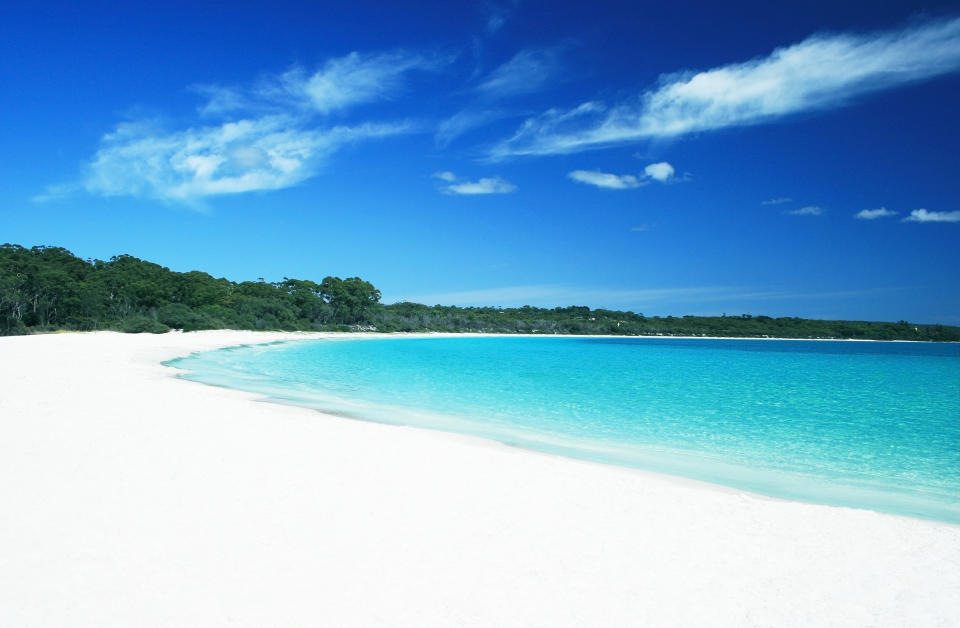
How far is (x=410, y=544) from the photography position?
3.85m

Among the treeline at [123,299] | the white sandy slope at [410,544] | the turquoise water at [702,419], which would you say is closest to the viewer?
the white sandy slope at [410,544]

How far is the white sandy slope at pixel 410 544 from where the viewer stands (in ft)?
9.80

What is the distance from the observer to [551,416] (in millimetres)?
12031

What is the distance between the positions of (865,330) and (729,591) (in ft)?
432

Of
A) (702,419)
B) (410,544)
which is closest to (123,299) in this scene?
(702,419)

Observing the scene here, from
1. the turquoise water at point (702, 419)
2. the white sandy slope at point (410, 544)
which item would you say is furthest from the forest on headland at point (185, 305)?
the white sandy slope at point (410, 544)

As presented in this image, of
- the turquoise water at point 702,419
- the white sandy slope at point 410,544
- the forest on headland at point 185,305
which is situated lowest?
the turquoise water at point 702,419

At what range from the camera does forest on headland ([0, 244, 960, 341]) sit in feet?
126

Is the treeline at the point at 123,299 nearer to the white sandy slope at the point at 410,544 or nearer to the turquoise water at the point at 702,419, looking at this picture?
the turquoise water at the point at 702,419

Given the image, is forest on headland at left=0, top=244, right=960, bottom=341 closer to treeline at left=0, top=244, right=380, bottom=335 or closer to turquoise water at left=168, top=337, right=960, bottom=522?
treeline at left=0, top=244, right=380, bottom=335

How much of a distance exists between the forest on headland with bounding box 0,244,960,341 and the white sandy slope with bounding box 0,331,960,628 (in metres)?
39.4

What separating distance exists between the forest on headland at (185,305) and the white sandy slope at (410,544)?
39.4 m

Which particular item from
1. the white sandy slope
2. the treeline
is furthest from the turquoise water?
the treeline

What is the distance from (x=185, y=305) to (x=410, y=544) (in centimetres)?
5035
